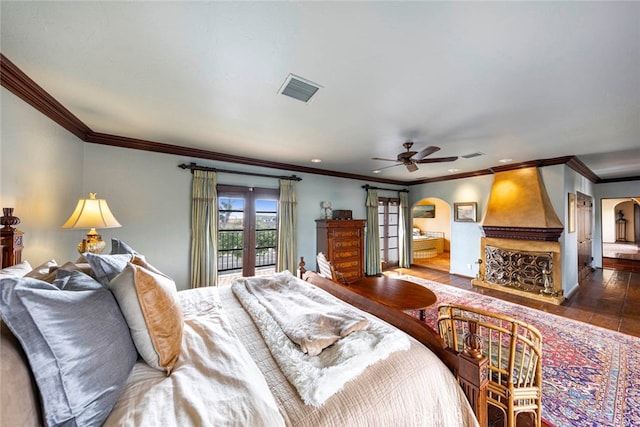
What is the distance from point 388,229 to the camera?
645 cm

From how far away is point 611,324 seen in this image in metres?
3.15

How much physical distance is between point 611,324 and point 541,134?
9.10ft

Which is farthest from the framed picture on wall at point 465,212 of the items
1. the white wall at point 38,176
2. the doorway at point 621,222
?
the doorway at point 621,222

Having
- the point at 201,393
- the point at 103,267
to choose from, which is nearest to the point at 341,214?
the point at 103,267

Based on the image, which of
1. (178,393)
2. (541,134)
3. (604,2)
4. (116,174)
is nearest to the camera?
(178,393)

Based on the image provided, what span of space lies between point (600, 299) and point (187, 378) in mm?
6309

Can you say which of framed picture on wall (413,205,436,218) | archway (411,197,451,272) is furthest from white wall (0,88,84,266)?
framed picture on wall (413,205,436,218)

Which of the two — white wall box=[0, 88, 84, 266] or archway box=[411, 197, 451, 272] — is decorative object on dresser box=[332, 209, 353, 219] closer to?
archway box=[411, 197, 451, 272]

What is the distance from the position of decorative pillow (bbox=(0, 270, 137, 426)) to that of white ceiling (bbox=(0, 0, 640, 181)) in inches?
55.1

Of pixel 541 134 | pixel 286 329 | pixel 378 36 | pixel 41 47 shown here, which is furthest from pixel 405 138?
pixel 41 47

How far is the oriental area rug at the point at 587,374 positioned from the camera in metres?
1.79

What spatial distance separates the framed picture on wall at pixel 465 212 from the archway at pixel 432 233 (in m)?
1.69

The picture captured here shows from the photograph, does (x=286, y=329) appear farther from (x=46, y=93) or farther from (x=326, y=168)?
(x=326, y=168)

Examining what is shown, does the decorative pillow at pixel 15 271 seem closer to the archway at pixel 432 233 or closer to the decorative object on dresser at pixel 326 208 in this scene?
the decorative object on dresser at pixel 326 208
